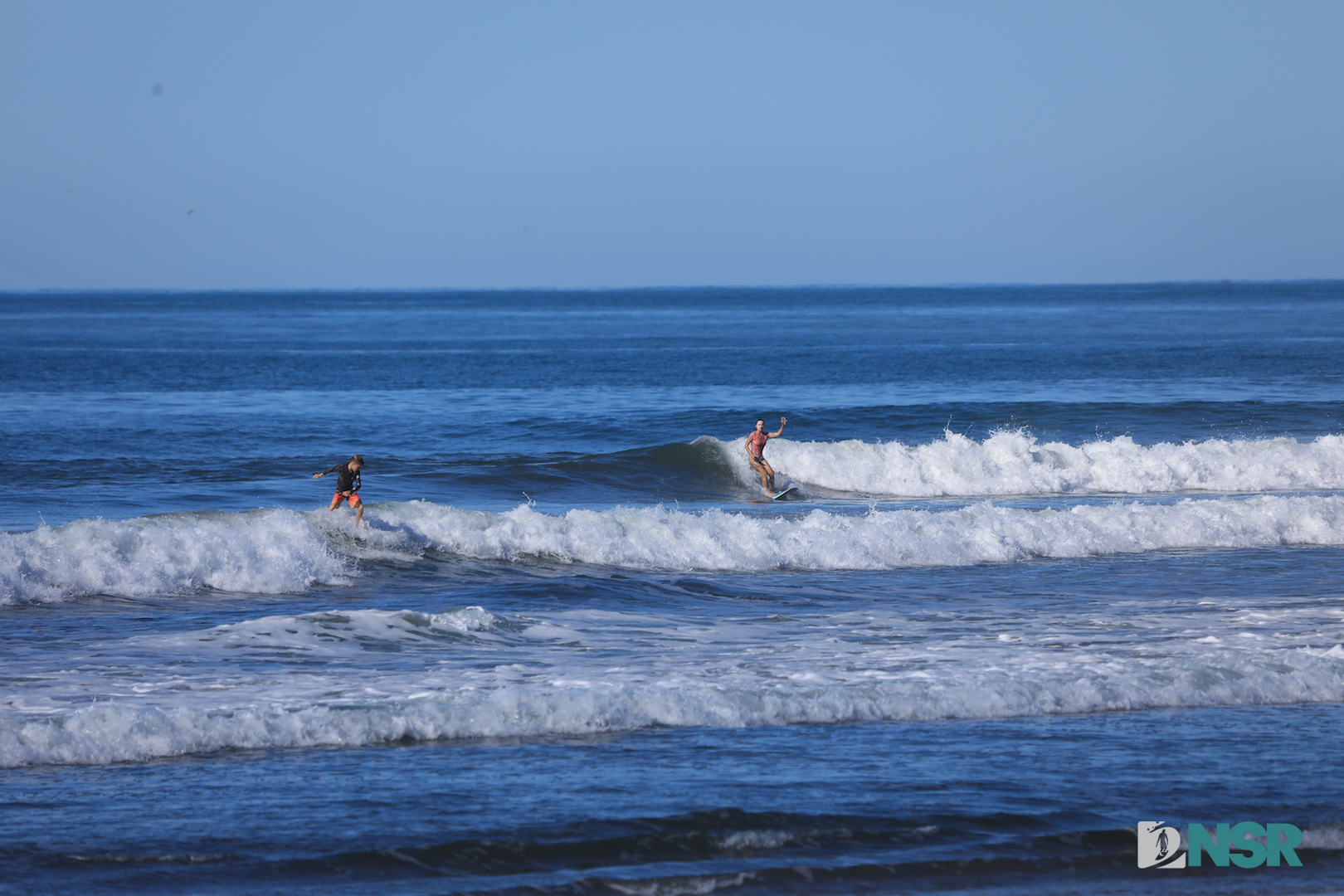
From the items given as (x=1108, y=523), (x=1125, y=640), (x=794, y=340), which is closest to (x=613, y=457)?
(x=1108, y=523)

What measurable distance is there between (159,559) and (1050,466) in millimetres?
18415

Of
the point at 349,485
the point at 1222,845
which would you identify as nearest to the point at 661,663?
the point at 1222,845

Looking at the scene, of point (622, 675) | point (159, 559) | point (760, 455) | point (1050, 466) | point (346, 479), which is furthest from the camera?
point (1050, 466)

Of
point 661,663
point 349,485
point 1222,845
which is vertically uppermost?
point 349,485

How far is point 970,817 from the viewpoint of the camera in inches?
248

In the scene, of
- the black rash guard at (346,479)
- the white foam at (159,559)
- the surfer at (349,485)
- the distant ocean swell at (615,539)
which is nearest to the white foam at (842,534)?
the distant ocean swell at (615,539)

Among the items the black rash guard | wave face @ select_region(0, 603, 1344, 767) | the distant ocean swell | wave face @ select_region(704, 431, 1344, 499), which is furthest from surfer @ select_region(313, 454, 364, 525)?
wave face @ select_region(704, 431, 1344, 499)

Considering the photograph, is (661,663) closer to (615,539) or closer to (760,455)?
(615,539)

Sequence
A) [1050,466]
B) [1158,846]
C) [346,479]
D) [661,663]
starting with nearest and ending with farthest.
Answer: [1158,846], [661,663], [346,479], [1050,466]

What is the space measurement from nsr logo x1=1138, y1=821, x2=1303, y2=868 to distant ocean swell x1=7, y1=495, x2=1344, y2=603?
30.0 ft

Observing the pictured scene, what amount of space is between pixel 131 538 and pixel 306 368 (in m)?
43.1

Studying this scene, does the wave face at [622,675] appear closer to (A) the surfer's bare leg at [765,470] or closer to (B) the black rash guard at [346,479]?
(B) the black rash guard at [346,479]

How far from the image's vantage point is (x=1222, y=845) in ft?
19.8

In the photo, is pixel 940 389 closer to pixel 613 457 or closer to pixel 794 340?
pixel 613 457
